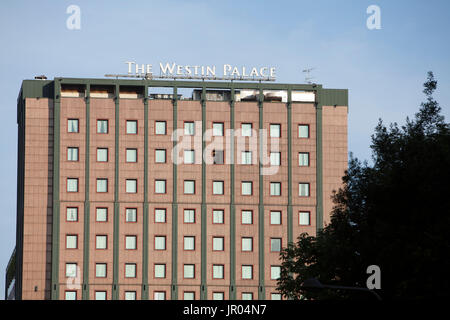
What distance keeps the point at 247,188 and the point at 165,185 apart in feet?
Answer: 34.9

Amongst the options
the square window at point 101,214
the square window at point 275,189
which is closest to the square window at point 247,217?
the square window at point 275,189

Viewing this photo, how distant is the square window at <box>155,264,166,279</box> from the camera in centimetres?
10806

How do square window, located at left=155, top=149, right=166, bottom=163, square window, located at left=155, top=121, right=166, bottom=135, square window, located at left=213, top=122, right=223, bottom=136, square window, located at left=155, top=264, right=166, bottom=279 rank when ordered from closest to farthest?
1. square window, located at left=155, top=264, right=166, bottom=279
2. square window, located at left=155, top=149, right=166, bottom=163
3. square window, located at left=155, top=121, right=166, bottom=135
4. square window, located at left=213, top=122, right=223, bottom=136

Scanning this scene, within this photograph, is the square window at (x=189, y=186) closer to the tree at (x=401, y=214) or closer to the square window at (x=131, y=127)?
the square window at (x=131, y=127)

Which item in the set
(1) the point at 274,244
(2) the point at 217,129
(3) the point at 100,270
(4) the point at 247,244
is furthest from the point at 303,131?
(3) the point at 100,270

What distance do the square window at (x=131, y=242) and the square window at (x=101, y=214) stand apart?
370cm

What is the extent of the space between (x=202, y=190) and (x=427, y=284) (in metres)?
71.6

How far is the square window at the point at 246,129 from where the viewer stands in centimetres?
11256

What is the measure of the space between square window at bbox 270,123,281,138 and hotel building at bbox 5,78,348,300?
14 centimetres

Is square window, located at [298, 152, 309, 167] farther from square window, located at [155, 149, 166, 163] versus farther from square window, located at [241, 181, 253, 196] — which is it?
square window, located at [155, 149, 166, 163]

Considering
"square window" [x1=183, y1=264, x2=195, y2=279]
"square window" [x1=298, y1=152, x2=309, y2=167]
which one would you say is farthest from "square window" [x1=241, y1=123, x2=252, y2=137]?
"square window" [x1=183, y1=264, x2=195, y2=279]

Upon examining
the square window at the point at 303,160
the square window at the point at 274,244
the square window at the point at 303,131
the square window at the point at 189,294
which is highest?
the square window at the point at 303,131

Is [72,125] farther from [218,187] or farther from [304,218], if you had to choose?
[304,218]
